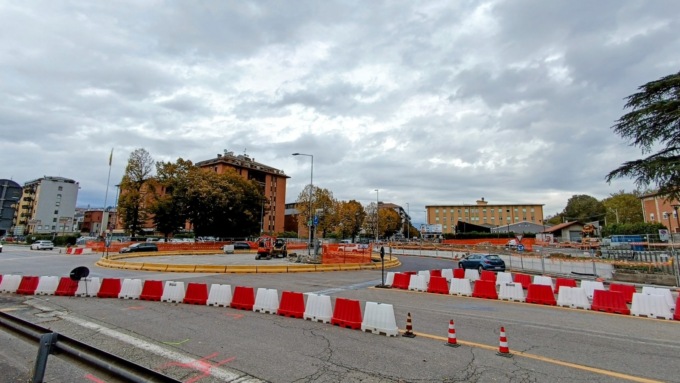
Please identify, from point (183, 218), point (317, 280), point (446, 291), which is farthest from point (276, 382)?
point (183, 218)

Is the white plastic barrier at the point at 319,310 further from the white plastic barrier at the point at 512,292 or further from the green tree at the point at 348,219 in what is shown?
the green tree at the point at 348,219

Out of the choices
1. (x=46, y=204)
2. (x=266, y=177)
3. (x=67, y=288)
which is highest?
(x=266, y=177)

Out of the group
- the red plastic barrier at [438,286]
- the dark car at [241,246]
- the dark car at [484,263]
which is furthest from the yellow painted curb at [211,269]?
the dark car at [241,246]

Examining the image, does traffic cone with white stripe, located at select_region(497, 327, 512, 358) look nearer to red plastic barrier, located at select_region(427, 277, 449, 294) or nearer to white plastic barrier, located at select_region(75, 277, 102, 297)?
red plastic barrier, located at select_region(427, 277, 449, 294)

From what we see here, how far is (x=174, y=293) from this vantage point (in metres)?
11.6

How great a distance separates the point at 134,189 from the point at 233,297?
1803 inches

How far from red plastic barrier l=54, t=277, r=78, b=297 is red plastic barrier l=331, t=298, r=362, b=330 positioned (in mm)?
9884

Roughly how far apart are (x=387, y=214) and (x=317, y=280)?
82.5 metres

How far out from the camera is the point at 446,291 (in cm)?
1427

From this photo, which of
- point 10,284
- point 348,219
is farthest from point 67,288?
point 348,219

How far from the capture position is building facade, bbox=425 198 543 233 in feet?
420

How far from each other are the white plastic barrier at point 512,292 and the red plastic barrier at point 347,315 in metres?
7.10

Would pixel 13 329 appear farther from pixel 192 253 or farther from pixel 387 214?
pixel 387 214

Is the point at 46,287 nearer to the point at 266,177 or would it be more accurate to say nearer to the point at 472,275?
the point at 472,275
